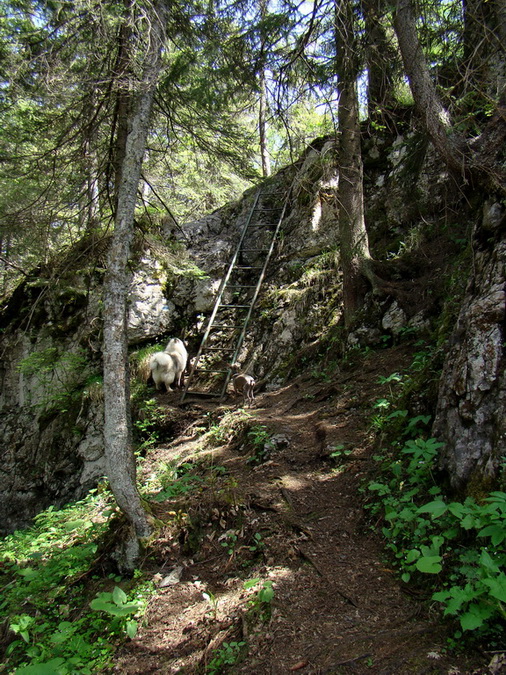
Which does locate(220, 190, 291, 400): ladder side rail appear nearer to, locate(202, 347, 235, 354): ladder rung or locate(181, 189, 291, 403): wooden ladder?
locate(181, 189, 291, 403): wooden ladder

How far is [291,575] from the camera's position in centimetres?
304

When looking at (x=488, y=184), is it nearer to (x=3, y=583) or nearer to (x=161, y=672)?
(x=161, y=672)

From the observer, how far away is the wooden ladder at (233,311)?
832cm

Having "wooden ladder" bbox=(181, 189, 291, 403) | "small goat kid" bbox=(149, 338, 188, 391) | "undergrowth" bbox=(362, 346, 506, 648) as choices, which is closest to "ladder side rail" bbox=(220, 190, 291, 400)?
"wooden ladder" bbox=(181, 189, 291, 403)

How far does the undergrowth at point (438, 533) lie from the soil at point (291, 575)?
14cm

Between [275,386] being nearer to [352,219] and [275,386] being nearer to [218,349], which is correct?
[218,349]

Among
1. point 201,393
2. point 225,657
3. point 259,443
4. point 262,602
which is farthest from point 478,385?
point 201,393

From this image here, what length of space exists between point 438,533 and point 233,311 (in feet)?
24.7

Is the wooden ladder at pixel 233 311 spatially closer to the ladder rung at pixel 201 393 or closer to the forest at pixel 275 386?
the ladder rung at pixel 201 393

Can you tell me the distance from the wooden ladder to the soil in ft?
9.67

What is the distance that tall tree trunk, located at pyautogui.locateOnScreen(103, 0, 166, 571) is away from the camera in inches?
149

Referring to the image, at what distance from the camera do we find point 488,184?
163 inches

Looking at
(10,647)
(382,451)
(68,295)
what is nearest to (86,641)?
(10,647)

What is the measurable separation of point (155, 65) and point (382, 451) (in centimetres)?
479
